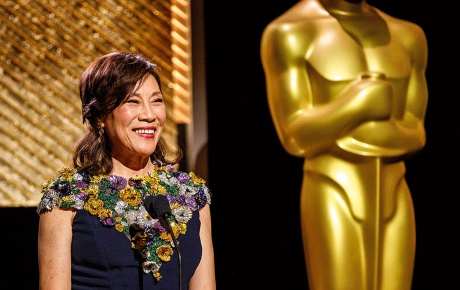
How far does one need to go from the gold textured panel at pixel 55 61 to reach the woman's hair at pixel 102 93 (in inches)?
17.9

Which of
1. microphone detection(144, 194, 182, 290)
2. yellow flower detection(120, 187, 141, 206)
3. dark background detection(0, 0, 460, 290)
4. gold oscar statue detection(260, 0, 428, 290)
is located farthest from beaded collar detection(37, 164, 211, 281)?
dark background detection(0, 0, 460, 290)

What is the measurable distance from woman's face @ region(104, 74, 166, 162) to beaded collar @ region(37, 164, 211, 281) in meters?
0.07

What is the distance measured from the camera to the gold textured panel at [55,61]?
1.96 metres

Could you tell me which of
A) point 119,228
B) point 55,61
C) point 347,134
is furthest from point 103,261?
point 55,61

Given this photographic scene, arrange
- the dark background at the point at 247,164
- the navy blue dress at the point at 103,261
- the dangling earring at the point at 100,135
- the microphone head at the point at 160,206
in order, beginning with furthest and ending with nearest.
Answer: the dark background at the point at 247,164
the dangling earring at the point at 100,135
the navy blue dress at the point at 103,261
the microphone head at the point at 160,206

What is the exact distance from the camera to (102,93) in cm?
148

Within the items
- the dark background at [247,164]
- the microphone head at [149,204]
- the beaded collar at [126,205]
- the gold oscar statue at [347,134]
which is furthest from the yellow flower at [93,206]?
the dark background at [247,164]

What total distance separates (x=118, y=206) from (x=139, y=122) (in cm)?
17

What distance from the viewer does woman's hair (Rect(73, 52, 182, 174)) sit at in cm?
147

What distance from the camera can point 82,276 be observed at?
144cm

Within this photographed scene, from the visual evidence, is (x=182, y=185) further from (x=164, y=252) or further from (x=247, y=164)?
(x=247, y=164)

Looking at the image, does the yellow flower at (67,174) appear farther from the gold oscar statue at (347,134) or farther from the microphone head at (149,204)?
the gold oscar statue at (347,134)

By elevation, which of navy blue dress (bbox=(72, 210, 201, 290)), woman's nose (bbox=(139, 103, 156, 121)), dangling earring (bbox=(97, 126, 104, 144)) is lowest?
navy blue dress (bbox=(72, 210, 201, 290))

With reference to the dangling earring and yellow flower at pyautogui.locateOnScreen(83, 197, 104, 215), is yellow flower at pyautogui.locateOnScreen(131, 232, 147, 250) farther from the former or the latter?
the dangling earring
